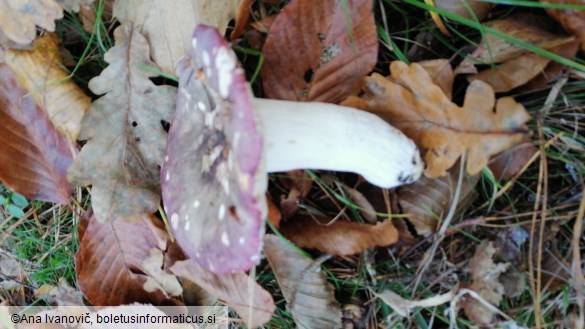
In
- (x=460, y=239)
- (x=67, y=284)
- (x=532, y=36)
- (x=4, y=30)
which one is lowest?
(x=67, y=284)

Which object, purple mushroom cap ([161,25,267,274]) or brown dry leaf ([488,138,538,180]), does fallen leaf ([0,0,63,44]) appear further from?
brown dry leaf ([488,138,538,180])

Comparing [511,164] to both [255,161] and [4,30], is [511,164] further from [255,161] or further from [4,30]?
[4,30]

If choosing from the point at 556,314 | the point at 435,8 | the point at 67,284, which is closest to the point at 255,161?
the point at 435,8

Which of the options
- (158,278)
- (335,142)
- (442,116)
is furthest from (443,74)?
(158,278)

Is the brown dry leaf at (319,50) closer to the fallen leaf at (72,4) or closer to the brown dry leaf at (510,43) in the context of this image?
the brown dry leaf at (510,43)

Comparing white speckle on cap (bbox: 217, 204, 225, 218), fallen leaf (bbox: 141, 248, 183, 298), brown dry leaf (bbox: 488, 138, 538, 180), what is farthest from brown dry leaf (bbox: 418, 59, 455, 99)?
fallen leaf (bbox: 141, 248, 183, 298)

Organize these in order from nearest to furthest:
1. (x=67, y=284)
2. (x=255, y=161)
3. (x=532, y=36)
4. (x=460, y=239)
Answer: (x=255, y=161) → (x=532, y=36) → (x=460, y=239) → (x=67, y=284)

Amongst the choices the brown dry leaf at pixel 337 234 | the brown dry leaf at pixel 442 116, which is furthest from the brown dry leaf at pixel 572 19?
the brown dry leaf at pixel 337 234
